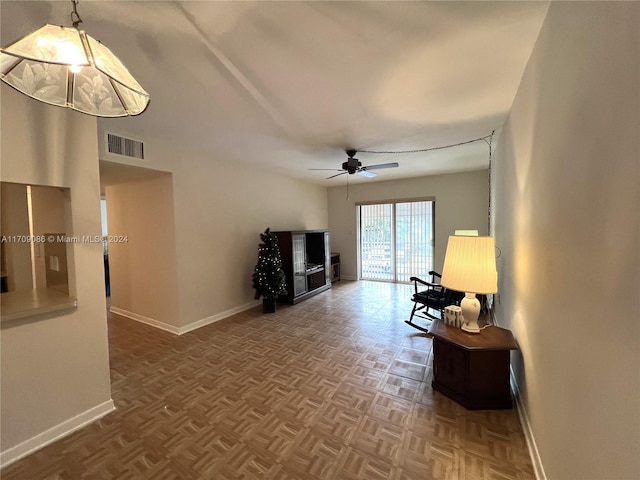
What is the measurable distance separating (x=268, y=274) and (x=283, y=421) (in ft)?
8.47

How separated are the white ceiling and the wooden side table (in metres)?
2.10

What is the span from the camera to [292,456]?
1.69 metres

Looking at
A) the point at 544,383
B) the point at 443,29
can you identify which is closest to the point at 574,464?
the point at 544,383

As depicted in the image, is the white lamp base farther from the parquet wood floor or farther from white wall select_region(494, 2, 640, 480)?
the parquet wood floor

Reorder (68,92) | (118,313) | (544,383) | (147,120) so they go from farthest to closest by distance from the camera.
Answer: (118,313) → (147,120) → (544,383) → (68,92)

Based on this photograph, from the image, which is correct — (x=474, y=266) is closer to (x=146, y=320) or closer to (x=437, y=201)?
(x=437, y=201)

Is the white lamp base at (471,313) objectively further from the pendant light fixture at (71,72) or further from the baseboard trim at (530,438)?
the pendant light fixture at (71,72)

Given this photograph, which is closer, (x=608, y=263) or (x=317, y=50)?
(x=608, y=263)

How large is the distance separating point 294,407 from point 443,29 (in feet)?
9.46

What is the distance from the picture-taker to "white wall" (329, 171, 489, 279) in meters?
5.62

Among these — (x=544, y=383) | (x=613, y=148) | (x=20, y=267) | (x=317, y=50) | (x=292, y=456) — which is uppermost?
(x=317, y=50)

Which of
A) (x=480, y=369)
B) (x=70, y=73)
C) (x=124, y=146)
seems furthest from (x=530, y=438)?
(x=124, y=146)

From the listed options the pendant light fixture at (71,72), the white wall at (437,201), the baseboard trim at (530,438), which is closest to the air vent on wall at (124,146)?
the pendant light fixture at (71,72)

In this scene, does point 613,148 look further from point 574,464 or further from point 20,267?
point 20,267
